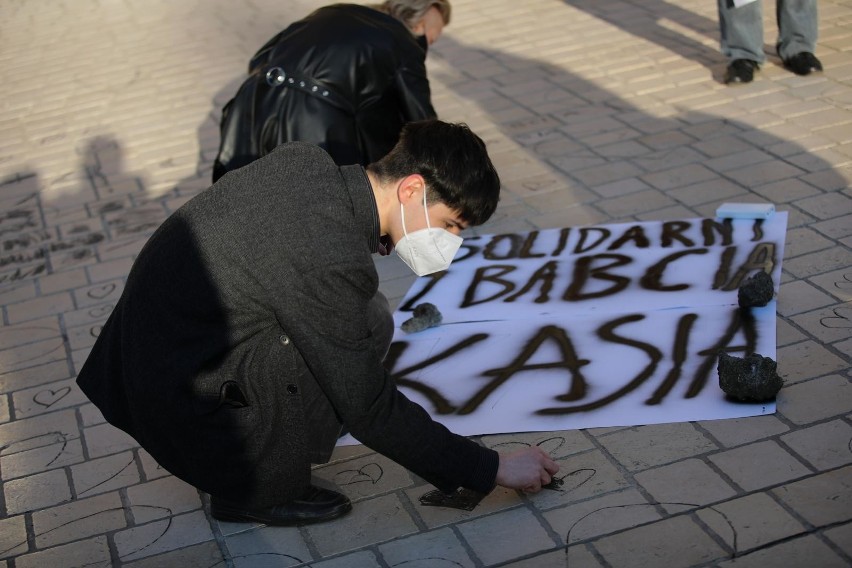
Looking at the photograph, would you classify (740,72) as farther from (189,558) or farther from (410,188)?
(189,558)

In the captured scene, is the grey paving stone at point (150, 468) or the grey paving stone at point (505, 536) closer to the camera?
the grey paving stone at point (505, 536)

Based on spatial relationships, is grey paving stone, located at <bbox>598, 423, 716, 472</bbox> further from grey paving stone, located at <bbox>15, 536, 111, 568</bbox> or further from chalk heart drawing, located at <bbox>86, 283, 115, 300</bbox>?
chalk heart drawing, located at <bbox>86, 283, 115, 300</bbox>

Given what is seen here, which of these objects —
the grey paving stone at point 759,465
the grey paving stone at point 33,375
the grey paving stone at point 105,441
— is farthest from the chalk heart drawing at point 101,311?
the grey paving stone at point 759,465

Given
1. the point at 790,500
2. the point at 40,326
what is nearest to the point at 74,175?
the point at 40,326

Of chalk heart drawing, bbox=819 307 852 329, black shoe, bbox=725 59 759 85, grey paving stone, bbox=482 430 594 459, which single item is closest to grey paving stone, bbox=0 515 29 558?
grey paving stone, bbox=482 430 594 459

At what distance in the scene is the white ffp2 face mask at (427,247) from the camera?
2.47 meters

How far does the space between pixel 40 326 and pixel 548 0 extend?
490 cm

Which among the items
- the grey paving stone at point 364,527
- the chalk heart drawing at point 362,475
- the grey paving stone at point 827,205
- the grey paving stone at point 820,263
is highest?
the grey paving stone at point 364,527

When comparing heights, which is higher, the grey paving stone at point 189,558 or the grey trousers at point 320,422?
the grey trousers at point 320,422

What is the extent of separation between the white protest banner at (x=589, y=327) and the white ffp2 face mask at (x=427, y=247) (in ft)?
2.04

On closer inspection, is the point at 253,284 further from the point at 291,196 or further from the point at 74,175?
the point at 74,175

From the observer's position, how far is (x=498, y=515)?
263cm

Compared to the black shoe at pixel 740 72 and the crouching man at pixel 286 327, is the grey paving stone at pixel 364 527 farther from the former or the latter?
the black shoe at pixel 740 72

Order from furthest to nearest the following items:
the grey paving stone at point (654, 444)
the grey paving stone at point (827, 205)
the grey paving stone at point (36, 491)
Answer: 1. the grey paving stone at point (827, 205)
2. the grey paving stone at point (36, 491)
3. the grey paving stone at point (654, 444)
